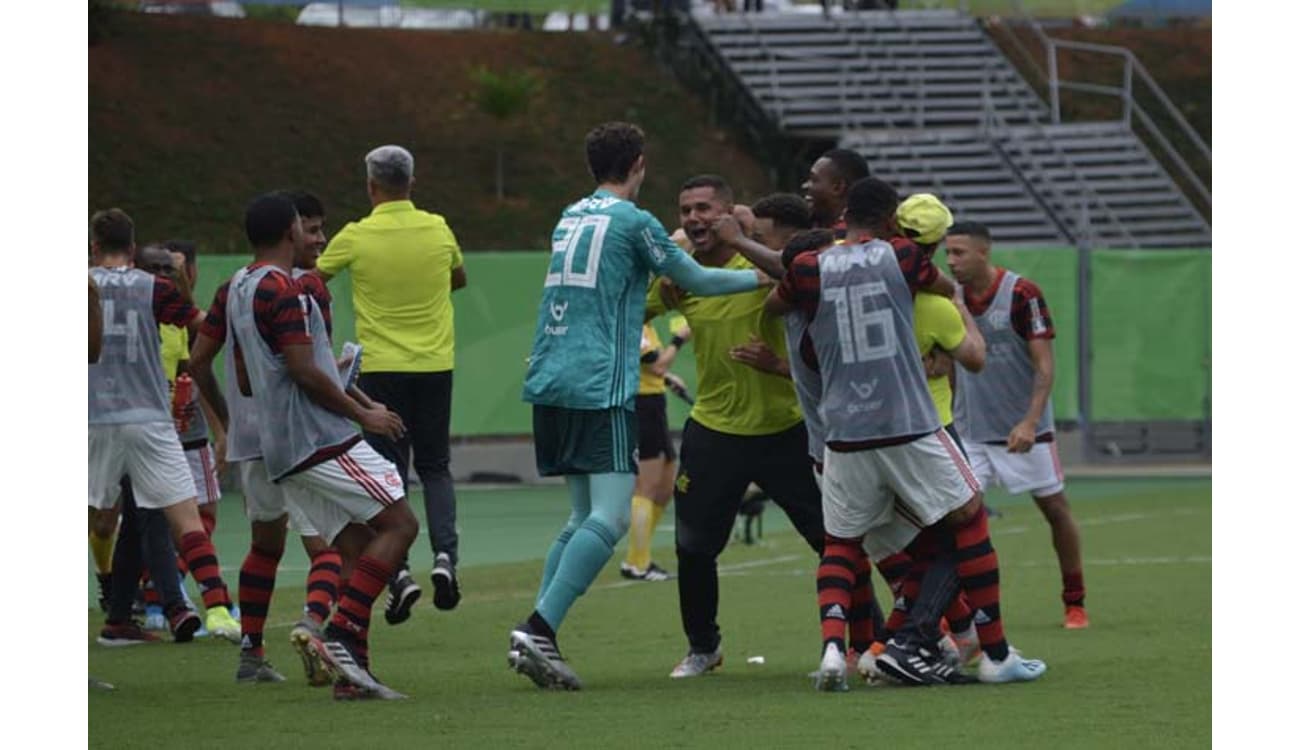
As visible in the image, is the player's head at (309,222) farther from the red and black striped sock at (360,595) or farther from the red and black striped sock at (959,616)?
the red and black striped sock at (959,616)

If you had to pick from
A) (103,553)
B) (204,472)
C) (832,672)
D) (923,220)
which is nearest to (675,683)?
(832,672)

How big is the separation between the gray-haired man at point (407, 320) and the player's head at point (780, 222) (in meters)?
2.10

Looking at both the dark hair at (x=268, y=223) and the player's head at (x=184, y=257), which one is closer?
the dark hair at (x=268, y=223)

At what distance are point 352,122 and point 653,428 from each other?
20006 millimetres

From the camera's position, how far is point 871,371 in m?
9.19

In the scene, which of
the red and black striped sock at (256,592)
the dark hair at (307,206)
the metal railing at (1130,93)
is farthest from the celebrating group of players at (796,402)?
the metal railing at (1130,93)

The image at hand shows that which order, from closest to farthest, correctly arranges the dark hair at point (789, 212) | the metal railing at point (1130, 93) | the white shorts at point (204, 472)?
1. the dark hair at point (789, 212)
2. the white shorts at point (204, 472)
3. the metal railing at point (1130, 93)

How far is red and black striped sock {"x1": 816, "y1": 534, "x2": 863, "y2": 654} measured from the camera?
9.32 m

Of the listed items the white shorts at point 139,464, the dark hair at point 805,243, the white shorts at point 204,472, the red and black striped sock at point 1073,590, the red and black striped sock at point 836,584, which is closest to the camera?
the red and black striped sock at point 836,584

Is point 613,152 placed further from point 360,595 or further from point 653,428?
point 653,428

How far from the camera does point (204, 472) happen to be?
42.6 feet

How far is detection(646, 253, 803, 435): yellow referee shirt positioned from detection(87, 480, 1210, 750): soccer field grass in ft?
3.53

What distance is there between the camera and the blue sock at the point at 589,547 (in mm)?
9562

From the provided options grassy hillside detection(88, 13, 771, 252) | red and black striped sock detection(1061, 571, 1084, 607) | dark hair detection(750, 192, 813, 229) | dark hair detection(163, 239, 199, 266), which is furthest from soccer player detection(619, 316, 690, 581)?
grassy hillside detection(88, 13, 771, 252)
